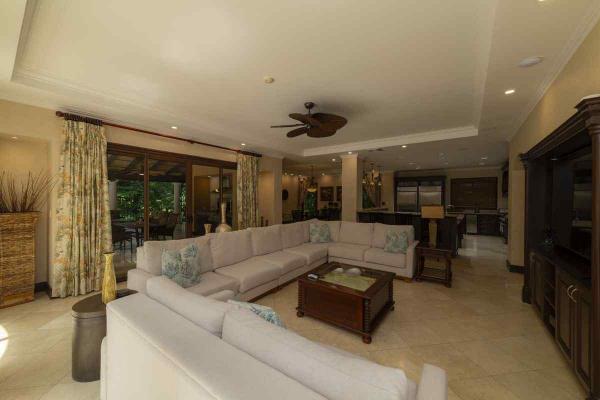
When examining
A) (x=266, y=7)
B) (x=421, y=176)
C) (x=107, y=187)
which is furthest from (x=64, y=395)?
(x=421, y=176)

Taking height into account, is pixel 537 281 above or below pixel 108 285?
below

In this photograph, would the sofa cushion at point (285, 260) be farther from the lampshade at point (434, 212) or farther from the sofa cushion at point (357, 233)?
the lampshade at point (434, 212)

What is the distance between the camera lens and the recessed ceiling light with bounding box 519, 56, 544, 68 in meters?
2.23

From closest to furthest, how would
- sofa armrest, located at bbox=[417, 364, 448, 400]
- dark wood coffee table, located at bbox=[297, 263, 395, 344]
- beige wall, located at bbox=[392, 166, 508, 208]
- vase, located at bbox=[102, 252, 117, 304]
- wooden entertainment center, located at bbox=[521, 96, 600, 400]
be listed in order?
sofa armrest, located at bbox=[417, 364, 448, 400] < wooden entertainment center, located at bbox=[521, 96, 600, 400] < vase, located at bbox=[102, 252, 117, 304] < dark wood coffee table, located at bbox=[297, 263, 395, 344] < beige wall, located at bbox=[392, 166, 508, 208]

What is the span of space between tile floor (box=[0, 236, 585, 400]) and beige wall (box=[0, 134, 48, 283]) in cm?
57

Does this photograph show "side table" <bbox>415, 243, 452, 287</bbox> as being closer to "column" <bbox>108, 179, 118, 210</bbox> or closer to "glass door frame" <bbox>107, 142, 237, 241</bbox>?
"glass door frame" <bbox>107, 142, 237, 241</bbox>

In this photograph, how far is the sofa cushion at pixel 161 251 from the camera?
2.80 m

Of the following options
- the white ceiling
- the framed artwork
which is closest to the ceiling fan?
the white ceiling

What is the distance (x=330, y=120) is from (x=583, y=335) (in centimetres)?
301

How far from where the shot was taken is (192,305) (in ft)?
4.43

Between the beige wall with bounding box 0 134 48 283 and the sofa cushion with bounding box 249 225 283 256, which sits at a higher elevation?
the beige wall with bounding box 0 134 48 283

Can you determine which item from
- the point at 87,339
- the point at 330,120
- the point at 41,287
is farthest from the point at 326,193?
the point at 87,339

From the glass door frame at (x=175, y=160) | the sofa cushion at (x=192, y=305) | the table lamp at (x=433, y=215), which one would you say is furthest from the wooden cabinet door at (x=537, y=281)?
the glass door frame at (x=175, y=160)

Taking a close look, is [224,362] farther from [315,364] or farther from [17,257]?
→ [17,257]
